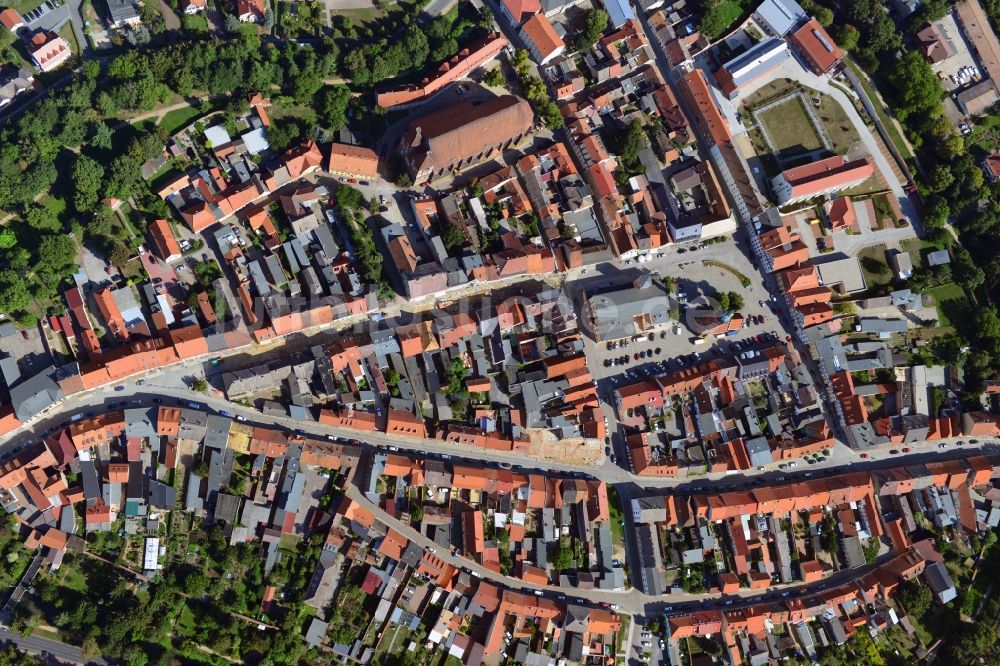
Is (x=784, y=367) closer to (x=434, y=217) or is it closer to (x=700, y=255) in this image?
(x=700, y=255)

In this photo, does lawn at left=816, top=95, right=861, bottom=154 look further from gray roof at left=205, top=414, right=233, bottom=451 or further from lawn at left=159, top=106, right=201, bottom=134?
gray roof at left=205, top=414, right=233, bottom=451

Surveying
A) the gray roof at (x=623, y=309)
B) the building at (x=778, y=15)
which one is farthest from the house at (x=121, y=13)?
the building at (x=778, y=15)

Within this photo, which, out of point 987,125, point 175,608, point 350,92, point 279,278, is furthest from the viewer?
point 987,125

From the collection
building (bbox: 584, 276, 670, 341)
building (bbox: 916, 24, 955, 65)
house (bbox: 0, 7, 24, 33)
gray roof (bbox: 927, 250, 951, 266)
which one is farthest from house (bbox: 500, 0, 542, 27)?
gray roof (bbox: 927, 250, 951, 266)

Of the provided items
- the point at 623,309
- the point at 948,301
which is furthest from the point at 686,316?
the point at 948,301

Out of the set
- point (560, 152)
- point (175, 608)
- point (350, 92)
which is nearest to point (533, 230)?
point (560, 152)

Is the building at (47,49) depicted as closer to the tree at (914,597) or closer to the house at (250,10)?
the house at (250,10)
